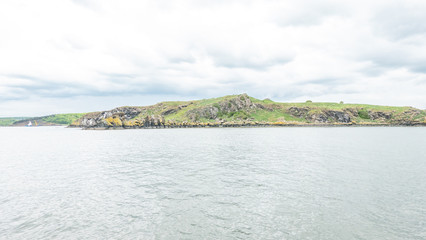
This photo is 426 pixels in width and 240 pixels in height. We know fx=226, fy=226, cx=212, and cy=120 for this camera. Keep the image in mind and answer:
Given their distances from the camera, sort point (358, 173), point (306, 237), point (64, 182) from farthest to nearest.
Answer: point (358, 173), point (64, 182), point (306, 237)

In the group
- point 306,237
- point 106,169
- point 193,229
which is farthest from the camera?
point 106,169

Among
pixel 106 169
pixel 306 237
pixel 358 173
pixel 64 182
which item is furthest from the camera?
pixel 106 169

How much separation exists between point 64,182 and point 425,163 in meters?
55.9

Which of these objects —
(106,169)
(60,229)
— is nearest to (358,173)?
(60,229)

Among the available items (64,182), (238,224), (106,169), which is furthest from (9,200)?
(238,224)

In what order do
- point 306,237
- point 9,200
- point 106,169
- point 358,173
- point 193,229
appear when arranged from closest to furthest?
point 306,237, point 193,229, point 9,200, point 358,173, point 106,169

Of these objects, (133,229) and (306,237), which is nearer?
(306,237)

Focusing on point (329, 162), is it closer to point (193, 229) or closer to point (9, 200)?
point (193, 229)

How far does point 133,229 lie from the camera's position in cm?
1519

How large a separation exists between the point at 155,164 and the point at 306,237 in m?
29.7

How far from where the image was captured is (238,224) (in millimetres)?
15867

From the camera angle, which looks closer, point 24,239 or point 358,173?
point 24,239

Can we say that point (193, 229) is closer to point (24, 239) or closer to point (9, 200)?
point (24, 239)

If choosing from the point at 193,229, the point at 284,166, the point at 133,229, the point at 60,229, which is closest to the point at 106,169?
the point at 60,229
